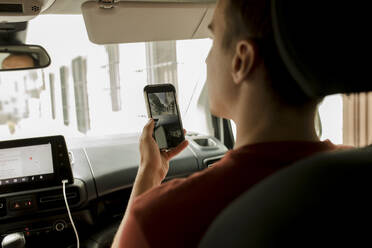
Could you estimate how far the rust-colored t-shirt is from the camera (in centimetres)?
79

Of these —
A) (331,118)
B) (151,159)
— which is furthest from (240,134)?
(331,118)

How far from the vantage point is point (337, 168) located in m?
0.67

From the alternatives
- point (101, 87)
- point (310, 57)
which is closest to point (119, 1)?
point (310, 57)

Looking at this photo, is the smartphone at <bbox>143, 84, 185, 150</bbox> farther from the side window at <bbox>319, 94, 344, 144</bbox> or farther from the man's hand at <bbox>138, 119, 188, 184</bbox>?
the side window at <bbox>319, 94, 344, 144</bbox>

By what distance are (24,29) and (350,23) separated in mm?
1900

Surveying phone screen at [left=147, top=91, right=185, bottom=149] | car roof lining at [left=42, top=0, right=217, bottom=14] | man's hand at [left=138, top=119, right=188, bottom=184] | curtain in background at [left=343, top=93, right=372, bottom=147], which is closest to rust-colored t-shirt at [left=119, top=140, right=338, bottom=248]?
man's hand at [left=138, top=119, right=188, bottom=184]

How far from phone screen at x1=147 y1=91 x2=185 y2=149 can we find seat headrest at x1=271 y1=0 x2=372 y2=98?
3.24 ft

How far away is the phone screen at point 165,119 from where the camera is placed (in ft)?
5.66

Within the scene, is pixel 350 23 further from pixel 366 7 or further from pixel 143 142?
pixel 143 142

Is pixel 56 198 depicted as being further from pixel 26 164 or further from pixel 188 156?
pixel 188 156

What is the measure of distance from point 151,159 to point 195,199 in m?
0.65

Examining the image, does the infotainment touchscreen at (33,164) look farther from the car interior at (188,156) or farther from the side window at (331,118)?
the side window at (331,118)

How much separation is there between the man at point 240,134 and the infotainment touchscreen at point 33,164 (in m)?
1.28

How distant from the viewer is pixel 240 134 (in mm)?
974
